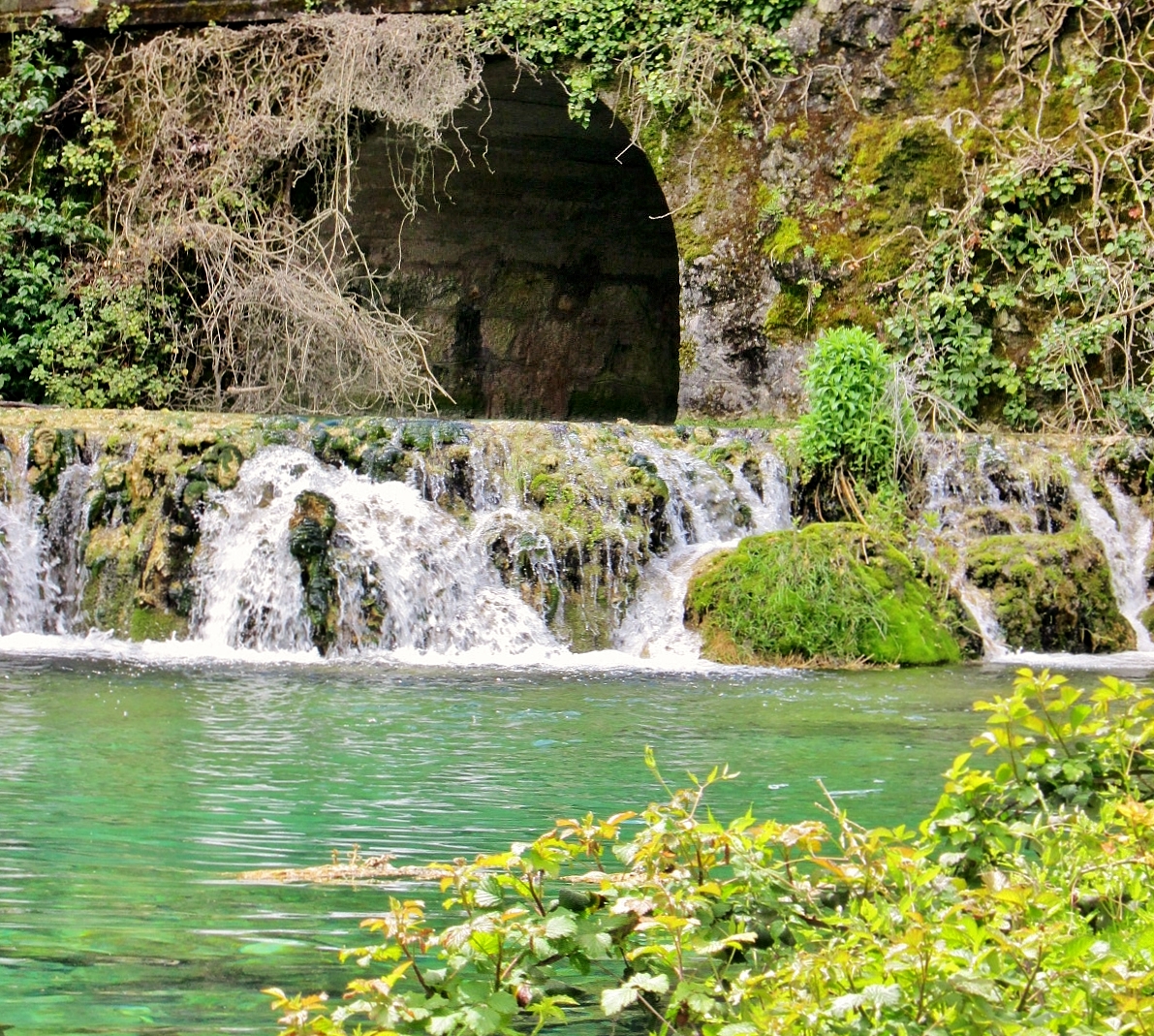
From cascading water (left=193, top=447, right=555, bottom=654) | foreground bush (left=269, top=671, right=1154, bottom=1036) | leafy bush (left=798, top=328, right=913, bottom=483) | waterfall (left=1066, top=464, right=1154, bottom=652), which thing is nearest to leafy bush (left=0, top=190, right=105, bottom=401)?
cascading water (left=193, top=447, right=555, bottom=654)

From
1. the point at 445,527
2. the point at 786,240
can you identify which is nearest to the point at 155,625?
the point at 445,527

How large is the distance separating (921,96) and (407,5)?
13.2 feet

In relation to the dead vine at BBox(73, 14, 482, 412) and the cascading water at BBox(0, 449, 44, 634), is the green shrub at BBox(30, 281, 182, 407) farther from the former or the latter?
the cascading water at BBox(0, 449, 44, 634)


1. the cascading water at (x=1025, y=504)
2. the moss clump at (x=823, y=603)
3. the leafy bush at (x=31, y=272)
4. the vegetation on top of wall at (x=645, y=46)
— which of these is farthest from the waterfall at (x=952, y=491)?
the leafy bush at (x=31, y=272)

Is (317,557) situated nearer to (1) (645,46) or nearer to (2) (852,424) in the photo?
(2) (852,424)

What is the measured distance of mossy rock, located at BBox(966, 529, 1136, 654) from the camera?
8305mm

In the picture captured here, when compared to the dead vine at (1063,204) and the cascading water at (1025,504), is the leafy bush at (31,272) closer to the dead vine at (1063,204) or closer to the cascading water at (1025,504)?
the dead vine at (1063,204)

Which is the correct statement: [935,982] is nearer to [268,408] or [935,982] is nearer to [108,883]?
[108,883]

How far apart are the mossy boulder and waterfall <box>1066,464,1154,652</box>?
14.3 feet

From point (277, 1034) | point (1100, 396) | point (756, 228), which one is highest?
point (756, 228)

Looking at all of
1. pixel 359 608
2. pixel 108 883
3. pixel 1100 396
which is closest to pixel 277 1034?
pixel 108 883

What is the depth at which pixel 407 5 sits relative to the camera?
12.2 metres

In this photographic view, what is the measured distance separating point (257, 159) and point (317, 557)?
5.10 meters

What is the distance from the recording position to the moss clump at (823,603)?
784 centimetres
